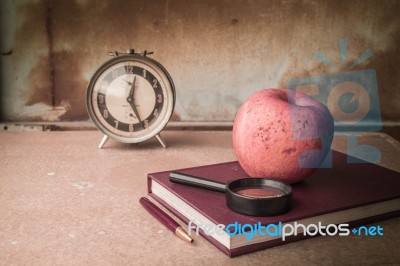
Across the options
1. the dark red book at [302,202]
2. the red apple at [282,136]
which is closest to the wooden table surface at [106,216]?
the dark red book at [302,202]

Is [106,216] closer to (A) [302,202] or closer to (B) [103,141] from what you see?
(A) [302,202]

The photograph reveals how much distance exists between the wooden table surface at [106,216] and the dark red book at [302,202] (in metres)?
0.02

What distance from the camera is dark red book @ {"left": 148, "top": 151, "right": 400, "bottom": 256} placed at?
0.89 metres

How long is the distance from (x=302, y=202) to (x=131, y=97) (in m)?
0.90

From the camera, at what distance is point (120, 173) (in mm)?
1435

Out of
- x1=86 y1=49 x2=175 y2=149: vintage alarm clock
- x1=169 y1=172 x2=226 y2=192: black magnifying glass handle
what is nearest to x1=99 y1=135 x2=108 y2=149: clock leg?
x1=86 y1=49 x2=175 y2=149: vintage alarm clock

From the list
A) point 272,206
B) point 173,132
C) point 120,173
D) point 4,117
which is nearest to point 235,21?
point 173,132

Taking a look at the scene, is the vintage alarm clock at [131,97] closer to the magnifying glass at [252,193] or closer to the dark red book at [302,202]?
the dark red book at [302,202]

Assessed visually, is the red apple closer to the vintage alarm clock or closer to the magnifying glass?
the magnifying glass

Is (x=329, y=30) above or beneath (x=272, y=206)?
above

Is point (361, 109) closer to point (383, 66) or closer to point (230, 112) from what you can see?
point (383, 66)

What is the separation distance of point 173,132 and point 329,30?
844 mm

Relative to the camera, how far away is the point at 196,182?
1062 millimetres

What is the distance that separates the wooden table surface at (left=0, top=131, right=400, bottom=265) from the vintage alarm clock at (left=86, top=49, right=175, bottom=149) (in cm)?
7
